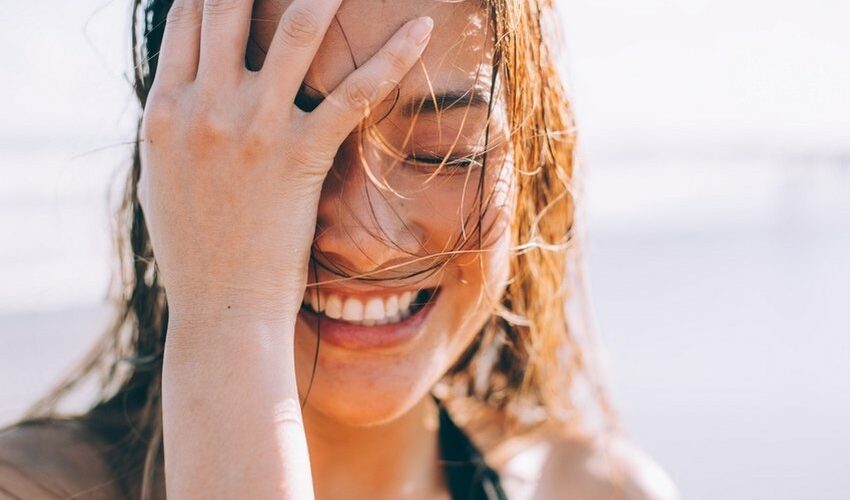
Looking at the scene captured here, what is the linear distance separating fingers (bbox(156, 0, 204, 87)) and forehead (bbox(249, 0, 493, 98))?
11 centimetres

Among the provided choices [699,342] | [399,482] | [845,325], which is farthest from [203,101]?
[845,325]

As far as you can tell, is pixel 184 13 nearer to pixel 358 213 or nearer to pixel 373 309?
pixel 358 213

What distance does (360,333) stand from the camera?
6.64 ft

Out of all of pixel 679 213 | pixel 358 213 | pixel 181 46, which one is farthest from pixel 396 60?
pixel 679 213

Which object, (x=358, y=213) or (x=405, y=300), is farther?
(x=405, y=300)

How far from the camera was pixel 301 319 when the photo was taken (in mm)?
2021

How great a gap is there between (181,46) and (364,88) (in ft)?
1.16

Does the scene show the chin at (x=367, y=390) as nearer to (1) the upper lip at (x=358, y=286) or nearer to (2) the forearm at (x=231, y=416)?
(1) the upper lip at (x=358, y=286)

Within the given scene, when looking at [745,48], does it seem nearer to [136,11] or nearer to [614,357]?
[614,357]

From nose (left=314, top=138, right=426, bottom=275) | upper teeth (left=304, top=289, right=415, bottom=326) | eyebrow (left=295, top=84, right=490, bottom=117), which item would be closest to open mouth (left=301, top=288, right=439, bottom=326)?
upper teeth (left=304, top=289, right=415, bottom=326)

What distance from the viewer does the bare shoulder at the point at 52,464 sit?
6.63 ft

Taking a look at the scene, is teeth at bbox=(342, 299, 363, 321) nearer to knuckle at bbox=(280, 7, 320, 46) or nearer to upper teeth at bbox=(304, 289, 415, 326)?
upper teeth at bbox=(304, 289, 415, 326)

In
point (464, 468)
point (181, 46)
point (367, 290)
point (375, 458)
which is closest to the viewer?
point (181, 46)

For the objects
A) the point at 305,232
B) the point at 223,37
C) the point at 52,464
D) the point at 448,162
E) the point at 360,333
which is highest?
the point at 223,37
